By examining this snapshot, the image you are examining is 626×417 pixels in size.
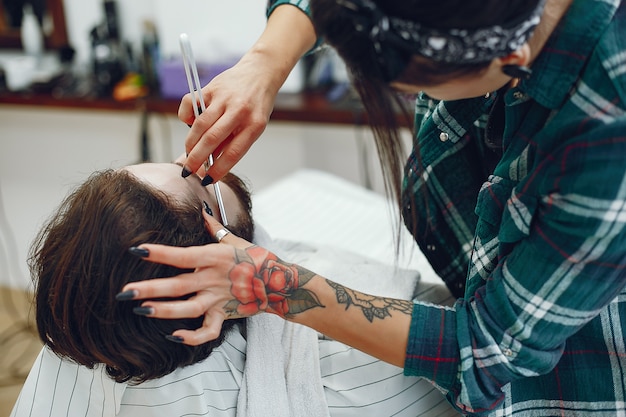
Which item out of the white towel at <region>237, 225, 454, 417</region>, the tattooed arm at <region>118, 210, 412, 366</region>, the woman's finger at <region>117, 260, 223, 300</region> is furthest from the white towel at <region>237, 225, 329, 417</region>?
the woman's finger at <region>117, 260, 223, 300</region>

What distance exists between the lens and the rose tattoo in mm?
969

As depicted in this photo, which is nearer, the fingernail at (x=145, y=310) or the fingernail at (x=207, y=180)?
the fingernail at (x=145, y=310)

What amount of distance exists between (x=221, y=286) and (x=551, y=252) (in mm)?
461

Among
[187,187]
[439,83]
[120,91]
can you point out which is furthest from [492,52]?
[120,91]

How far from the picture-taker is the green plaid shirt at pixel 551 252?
0.84 m

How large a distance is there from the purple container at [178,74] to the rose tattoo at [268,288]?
5.43 feet

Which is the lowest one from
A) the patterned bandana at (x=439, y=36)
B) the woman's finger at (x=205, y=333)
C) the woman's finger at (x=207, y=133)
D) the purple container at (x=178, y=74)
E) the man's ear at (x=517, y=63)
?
the purple container at (x=178, y=74)

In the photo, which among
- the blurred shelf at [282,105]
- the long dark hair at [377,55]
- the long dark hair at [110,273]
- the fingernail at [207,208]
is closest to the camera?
the long dark hair at [377,55]

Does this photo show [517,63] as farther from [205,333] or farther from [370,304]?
[205,333]

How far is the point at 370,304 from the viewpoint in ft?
3.32

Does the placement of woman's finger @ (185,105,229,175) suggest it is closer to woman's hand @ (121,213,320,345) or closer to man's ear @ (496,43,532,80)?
woman's hand @ (121,213,320,345)

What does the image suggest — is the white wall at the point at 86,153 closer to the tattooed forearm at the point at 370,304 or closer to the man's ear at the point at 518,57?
the tattooed forearm at the point at 370,304

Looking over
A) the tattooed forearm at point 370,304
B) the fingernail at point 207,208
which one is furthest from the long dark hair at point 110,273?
the tattooed forearm at point 370,304

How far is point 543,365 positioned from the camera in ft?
3.18
